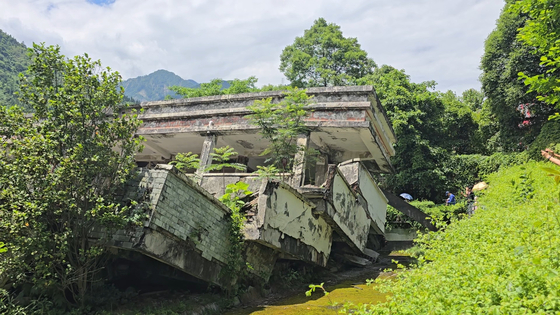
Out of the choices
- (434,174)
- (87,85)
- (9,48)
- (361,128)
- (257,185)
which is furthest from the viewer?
(9,48)

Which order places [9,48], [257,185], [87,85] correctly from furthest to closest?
[9,48] < [257,185] < [87,85]

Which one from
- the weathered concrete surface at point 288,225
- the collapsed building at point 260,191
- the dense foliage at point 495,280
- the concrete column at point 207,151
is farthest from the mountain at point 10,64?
the dense foliage at point 495,280

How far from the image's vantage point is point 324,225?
30.6ft

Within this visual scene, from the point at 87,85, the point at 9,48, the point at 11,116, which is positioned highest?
the point at 9,48

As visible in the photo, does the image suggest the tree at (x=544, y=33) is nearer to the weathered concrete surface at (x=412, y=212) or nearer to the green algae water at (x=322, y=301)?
the green algae water at (x=322, y=301)

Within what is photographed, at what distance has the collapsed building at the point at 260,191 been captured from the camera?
19.7 feet

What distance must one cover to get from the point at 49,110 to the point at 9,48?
90534 mm

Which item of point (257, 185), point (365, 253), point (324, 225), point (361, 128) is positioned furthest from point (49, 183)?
point (365, 253)

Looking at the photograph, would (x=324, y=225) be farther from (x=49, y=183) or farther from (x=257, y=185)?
(x=49, y=183)

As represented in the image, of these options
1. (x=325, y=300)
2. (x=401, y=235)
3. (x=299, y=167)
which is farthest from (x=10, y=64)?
(x=325, y=300)

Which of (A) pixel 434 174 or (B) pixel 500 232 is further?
(A) pixel 434 174

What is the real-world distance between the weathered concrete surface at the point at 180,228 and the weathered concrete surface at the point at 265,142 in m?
4.98

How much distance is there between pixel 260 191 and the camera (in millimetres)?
7195

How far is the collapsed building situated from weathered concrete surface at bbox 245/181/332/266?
0.02m
